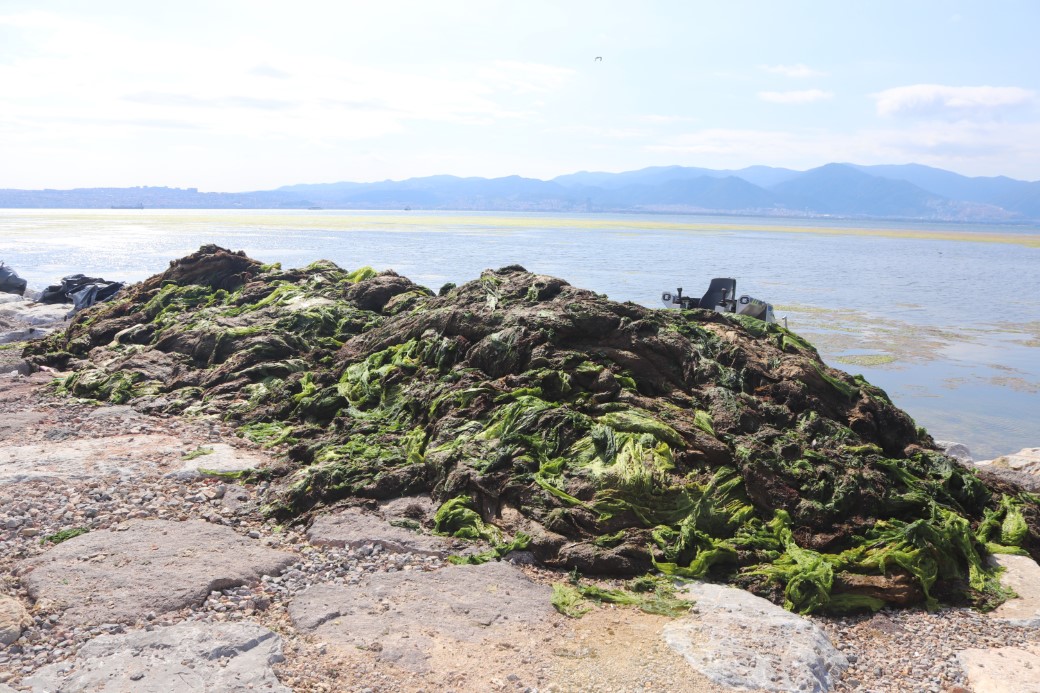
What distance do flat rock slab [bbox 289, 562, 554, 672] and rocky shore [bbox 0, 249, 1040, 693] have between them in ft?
0.05

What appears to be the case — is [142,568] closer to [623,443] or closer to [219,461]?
[219,461]

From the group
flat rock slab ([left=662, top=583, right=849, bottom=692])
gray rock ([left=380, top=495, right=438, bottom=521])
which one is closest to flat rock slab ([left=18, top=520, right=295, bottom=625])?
gray rock ([left=380, top=495, right=438, bottom=521])

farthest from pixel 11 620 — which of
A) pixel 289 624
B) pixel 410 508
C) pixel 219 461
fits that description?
pixel 219 461

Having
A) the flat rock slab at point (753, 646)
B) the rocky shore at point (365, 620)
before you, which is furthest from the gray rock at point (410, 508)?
the flat rock slab at point (753, 646)

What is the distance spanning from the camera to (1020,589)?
5555mm

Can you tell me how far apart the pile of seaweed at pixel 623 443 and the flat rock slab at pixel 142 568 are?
2.82 ft

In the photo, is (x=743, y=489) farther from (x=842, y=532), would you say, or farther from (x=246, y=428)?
(x=246, y=428)

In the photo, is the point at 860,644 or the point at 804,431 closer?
the point at 860,644

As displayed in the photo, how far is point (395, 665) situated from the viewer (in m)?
4.30

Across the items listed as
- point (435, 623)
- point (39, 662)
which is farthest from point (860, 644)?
point (39, 662)

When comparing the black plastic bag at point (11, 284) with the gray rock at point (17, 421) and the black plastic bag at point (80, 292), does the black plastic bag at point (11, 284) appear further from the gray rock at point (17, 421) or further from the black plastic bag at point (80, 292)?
the gray rock at point (17, 421)

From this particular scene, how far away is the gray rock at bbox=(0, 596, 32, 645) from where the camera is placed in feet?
14.4

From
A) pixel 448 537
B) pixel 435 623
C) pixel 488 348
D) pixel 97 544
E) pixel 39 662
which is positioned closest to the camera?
pixel 39 662

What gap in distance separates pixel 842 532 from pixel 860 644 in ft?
3.89
